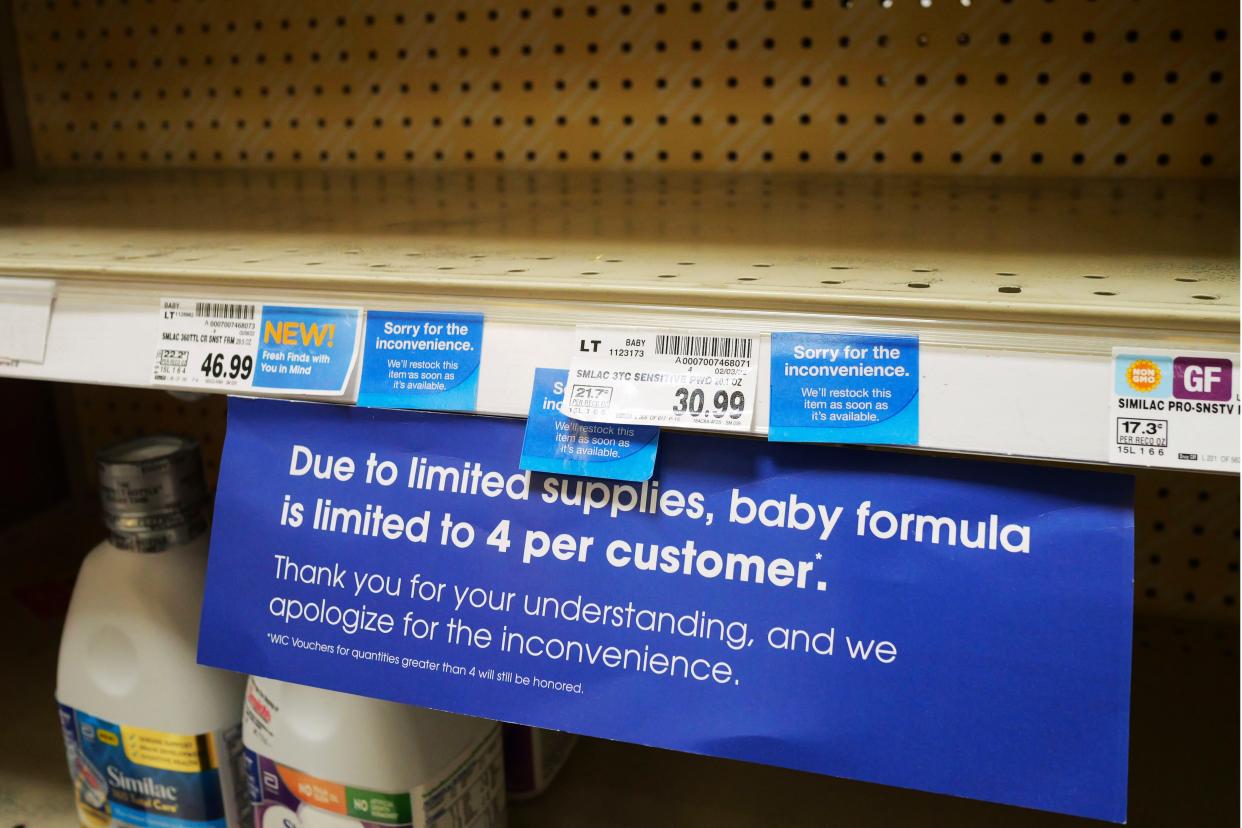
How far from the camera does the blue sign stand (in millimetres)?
507

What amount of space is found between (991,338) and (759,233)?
28 cm

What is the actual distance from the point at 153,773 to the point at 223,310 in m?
0.41

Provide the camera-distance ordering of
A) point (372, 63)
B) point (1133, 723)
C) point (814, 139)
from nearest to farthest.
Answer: point (1133, 723) < point (814, 139) < point (372, 63)

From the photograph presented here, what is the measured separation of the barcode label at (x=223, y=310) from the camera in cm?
59

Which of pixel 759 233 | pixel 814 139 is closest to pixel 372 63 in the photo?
pixel 814 139

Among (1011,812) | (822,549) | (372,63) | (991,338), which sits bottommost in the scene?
(1011,812)

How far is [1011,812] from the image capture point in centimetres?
82

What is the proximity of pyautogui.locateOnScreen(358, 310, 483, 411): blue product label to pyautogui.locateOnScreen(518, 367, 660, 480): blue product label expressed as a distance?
0.04 meters

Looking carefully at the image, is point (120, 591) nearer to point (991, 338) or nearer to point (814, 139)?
point (991, 338)

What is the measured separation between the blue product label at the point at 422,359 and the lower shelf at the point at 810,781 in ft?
1.49

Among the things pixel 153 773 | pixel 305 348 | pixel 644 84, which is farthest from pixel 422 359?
pixel 644 84

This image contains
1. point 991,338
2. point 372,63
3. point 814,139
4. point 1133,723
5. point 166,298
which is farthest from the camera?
point 372,63

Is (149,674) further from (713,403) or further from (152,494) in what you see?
(713,403)

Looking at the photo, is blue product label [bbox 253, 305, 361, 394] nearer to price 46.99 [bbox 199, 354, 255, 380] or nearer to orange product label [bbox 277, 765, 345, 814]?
price 46.99 [bbox 199, 354, 255, 380]
